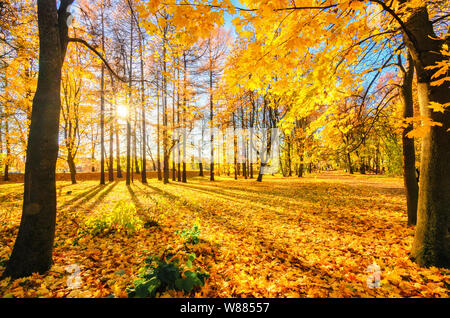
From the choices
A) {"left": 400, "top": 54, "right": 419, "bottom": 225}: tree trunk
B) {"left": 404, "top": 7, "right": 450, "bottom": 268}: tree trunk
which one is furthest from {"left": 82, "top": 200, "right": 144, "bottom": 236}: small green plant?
{"left": 400, "top": 54, "right": 419, "bottom": 225}: tree trunk

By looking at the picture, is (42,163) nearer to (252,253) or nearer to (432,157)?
(252,253)

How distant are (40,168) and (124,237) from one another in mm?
2324

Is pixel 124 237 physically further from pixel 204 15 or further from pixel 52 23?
pixel 204 15

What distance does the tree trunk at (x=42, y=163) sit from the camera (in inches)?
102

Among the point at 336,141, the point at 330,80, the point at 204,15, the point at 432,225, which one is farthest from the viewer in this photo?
the point at 336,141

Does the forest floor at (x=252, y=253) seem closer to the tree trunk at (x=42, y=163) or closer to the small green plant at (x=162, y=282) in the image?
A: the small green plant at (x=162, y=282)

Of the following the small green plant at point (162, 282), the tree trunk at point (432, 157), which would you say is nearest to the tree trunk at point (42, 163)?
the small green plant at point (162, 282)

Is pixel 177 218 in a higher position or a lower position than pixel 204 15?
lower

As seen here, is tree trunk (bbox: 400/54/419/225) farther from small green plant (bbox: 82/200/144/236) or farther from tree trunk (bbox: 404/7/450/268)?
small green plant (bbox: 82/200/144/236)

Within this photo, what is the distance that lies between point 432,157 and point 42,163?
629 centimetres

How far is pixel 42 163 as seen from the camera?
262 cm

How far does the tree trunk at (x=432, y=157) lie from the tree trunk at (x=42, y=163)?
5.76m
